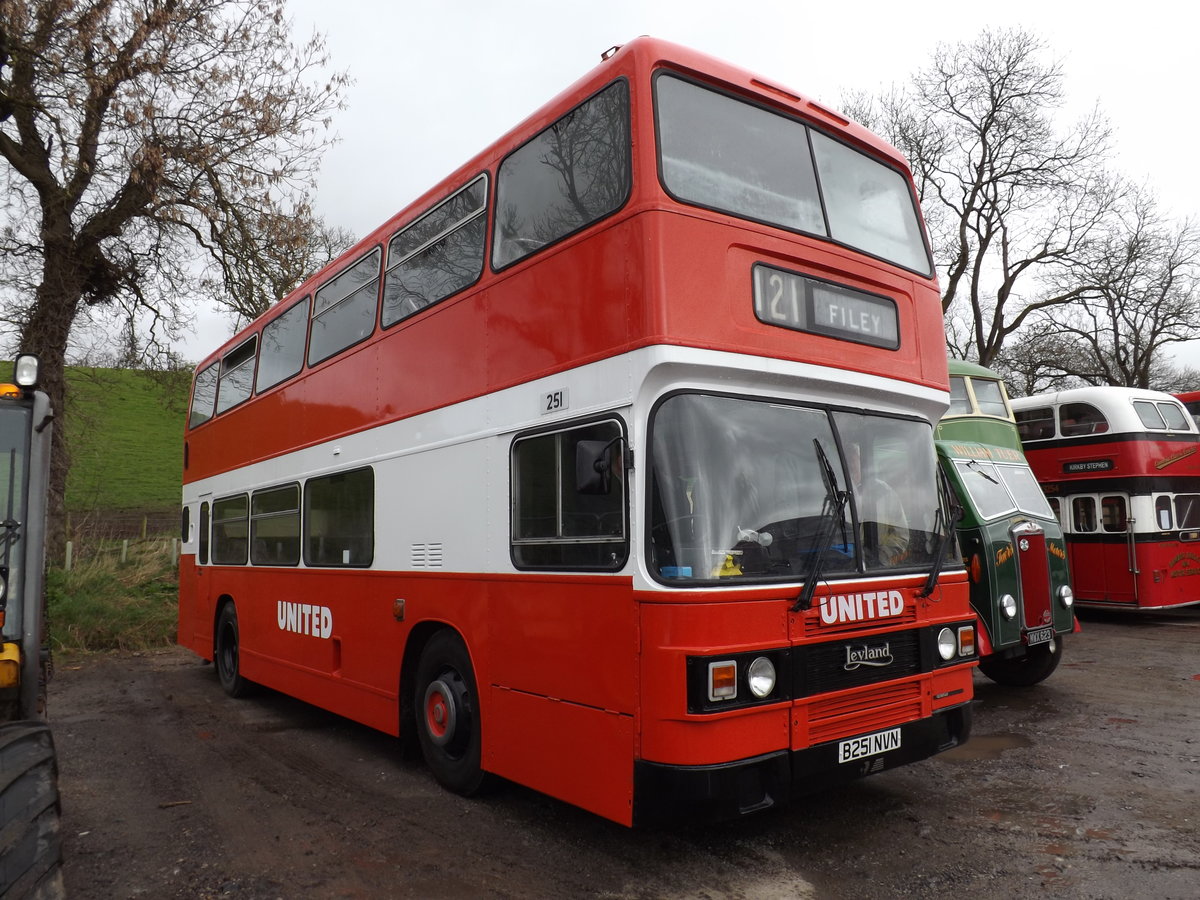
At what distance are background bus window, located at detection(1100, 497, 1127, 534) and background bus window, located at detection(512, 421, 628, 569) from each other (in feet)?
41.3

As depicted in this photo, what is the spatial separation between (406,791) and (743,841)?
7.82 ft

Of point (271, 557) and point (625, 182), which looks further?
point (271, 557)

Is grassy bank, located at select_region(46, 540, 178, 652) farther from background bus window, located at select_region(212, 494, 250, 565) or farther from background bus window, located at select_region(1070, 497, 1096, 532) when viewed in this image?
background bus window, located at select_region(1070, 497, 1096, 532)

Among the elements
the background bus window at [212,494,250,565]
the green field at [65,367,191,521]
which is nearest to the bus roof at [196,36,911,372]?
the background bus window at [212,494,250,565]

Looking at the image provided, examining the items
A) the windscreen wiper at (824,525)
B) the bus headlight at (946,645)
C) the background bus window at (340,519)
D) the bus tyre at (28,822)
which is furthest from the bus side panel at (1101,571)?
the bus tyre at (28,822)

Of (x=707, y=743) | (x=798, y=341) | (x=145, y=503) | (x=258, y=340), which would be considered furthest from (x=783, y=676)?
(x=145, y=503)

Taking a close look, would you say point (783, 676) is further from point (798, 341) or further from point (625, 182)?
point (625, 182)

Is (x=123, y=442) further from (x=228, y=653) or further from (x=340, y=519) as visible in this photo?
(x=340, y=519)

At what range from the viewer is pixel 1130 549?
13.9 m

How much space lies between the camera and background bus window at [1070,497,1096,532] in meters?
14.5

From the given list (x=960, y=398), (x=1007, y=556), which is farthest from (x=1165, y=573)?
(x=1007, y=556)

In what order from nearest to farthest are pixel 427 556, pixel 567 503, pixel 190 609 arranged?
pixel 567 503, pixel 427 556, pixel 190 609

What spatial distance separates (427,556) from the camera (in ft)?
19.8

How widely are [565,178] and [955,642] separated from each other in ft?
11.6
